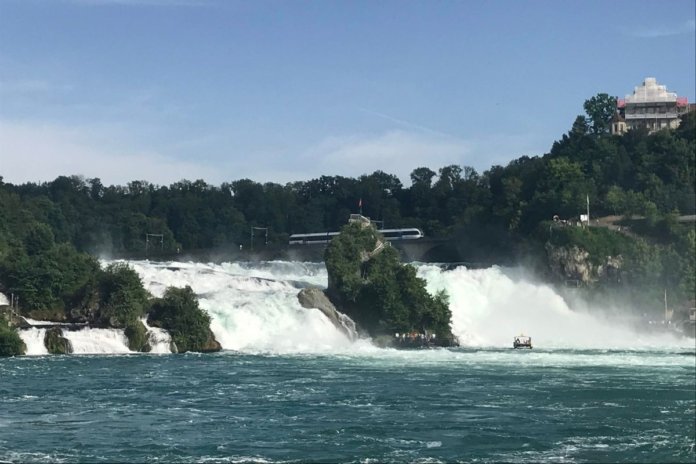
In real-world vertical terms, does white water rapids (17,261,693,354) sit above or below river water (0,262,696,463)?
above

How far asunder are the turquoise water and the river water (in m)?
0.07

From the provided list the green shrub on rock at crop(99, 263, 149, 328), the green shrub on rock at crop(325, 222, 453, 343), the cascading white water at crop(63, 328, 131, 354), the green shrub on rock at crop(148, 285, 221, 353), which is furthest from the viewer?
the green shrub on rock at crop(325, 222, 453, 343)

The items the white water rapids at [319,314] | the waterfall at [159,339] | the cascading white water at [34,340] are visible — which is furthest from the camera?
the white water rapids at [319,314]

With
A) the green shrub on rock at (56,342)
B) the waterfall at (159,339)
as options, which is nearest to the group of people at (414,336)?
the waterfall at (159,339)

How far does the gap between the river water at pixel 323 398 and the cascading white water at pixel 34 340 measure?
95mm

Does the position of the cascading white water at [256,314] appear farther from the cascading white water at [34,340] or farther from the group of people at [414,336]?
the cascading white water at [34,340]

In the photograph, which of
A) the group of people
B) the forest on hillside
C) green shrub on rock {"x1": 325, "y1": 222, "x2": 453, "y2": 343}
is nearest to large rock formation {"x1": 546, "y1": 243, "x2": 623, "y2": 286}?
the forest on hillside

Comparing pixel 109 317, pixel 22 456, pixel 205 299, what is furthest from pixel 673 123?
pixel 22 456

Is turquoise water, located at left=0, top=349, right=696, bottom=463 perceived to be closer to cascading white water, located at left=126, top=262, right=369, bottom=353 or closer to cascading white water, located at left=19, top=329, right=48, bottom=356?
cascading white water, located at left=19, top=329, right=48, bottom=356

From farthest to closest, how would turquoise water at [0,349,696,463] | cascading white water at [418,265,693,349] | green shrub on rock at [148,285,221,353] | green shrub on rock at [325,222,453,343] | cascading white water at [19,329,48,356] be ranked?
cascading white water at [418,265,693,349] < green shrub on rock at [325,222,453,343] < green shrub on rock at [148,285,221,353] < cascading white water at [19,329,48,356] < turquoise water at [0,349,696,463]

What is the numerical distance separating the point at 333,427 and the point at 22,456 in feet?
25.6

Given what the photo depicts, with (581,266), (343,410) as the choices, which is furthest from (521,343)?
(343,410)

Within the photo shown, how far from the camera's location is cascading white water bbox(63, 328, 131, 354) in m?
46.8

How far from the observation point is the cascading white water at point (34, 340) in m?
46.1
